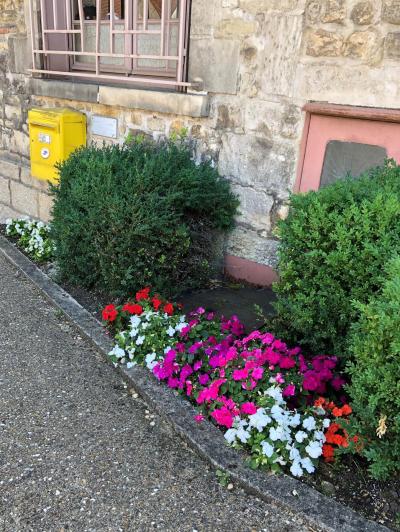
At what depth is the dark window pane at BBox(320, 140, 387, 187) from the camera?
304 cm

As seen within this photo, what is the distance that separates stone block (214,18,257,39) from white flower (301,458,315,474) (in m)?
2.70

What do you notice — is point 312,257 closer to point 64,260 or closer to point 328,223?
point 328,223

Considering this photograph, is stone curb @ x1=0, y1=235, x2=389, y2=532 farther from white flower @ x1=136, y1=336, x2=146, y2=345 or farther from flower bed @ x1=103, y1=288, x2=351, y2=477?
white flower @ x1=136, y1=336, x2=146, y2=345

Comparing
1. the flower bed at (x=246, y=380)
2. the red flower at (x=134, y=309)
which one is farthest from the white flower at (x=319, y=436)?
the red flower at (x=134, y=309)

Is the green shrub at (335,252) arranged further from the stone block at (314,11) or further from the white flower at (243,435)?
the stone block at (314,11)

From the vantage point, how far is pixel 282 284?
2.63 meters

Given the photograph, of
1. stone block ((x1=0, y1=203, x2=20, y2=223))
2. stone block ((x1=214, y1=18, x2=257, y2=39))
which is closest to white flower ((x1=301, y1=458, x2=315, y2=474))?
stone block ((x1=214, y1=18, x2=257, y2=39))

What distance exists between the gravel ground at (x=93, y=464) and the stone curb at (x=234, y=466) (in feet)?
0.16

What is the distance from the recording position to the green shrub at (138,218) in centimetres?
319

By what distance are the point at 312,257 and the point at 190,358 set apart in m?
0.84

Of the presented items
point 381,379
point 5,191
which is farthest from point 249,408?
point 5,191

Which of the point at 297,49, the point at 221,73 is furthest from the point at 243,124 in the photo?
the point at 297,49

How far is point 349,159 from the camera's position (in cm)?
315

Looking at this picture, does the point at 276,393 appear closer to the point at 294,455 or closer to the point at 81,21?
the point at 294,455
